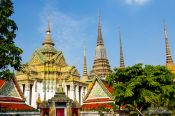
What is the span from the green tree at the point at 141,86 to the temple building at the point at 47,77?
1156 inches

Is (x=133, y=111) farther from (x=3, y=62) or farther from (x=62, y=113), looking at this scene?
(x=3, y=62)

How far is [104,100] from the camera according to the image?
3172cm

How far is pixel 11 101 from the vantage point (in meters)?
28.7

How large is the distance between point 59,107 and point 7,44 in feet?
45.5

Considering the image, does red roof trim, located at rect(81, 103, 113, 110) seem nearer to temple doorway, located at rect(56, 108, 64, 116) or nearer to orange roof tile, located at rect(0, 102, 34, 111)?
temple doorway, located at rect(56, 108, 64, 116)

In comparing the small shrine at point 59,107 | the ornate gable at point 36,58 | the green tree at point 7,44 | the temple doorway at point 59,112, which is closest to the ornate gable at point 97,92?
the small shrine at point 59,107

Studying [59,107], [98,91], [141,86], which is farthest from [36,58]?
[141,86]

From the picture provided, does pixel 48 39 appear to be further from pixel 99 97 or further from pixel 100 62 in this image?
pixel 99 97

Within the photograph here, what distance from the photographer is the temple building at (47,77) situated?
55084 mm

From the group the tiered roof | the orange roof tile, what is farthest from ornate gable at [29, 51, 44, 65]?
the orange roof tile

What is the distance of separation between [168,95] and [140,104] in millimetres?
2670

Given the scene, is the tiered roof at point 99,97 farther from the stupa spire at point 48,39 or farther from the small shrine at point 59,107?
the stupa spire at point 48,39

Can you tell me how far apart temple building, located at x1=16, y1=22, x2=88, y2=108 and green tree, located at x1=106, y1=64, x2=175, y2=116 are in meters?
29.4

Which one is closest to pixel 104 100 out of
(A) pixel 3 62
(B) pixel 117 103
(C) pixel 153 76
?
(B) pixel 117 103
